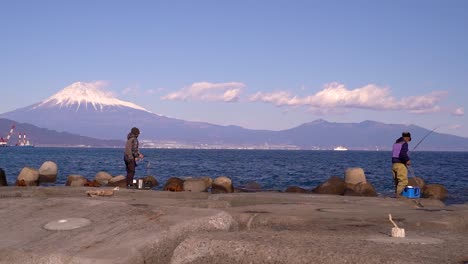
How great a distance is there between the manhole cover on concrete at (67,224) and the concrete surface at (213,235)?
0.5 inches

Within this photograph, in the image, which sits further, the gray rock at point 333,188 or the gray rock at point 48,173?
the gray rock at point 48,173

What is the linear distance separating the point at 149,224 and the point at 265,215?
2.08m

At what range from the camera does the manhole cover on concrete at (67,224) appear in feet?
24.5

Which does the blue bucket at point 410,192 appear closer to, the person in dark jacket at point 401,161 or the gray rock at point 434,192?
the person in dark jacket at point 401,161

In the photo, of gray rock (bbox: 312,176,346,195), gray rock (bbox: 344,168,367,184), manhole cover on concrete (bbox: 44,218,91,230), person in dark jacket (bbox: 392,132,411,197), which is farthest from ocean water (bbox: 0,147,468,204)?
manhole cover on concrete (bbox: 44,218,91,230)

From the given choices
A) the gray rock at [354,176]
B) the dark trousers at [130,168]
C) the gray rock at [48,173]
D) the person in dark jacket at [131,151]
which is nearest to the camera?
the person in dark jacket at [131,151]

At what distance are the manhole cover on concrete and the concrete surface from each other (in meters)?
0.01

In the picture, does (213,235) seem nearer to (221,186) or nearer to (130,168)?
(130,168)

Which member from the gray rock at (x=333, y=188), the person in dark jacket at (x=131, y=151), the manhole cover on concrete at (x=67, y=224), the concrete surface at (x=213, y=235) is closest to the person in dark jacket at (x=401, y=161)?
the concrete surface at (x=213, y=235)

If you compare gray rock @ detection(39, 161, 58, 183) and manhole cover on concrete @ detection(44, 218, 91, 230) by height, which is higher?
manhole cover on concrete @ detection(44, 218, 91, 230)

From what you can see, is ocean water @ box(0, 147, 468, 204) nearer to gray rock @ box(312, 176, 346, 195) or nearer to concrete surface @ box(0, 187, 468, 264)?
gray rock @ box(312, 176, 346, 195)

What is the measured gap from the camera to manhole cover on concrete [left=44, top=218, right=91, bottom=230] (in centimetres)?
747

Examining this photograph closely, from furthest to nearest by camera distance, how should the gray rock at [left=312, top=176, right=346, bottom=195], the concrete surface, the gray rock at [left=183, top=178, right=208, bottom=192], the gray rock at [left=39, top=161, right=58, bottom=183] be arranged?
the gray rock at [left=39, top=161, right=58, bottom=183] → the gray rock at [left=312, top=176, right=346, bottom=195] → the gray rock at [left=183, top=178, right=208, bottom=192] → the concrete surface

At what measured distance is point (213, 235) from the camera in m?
6.95
